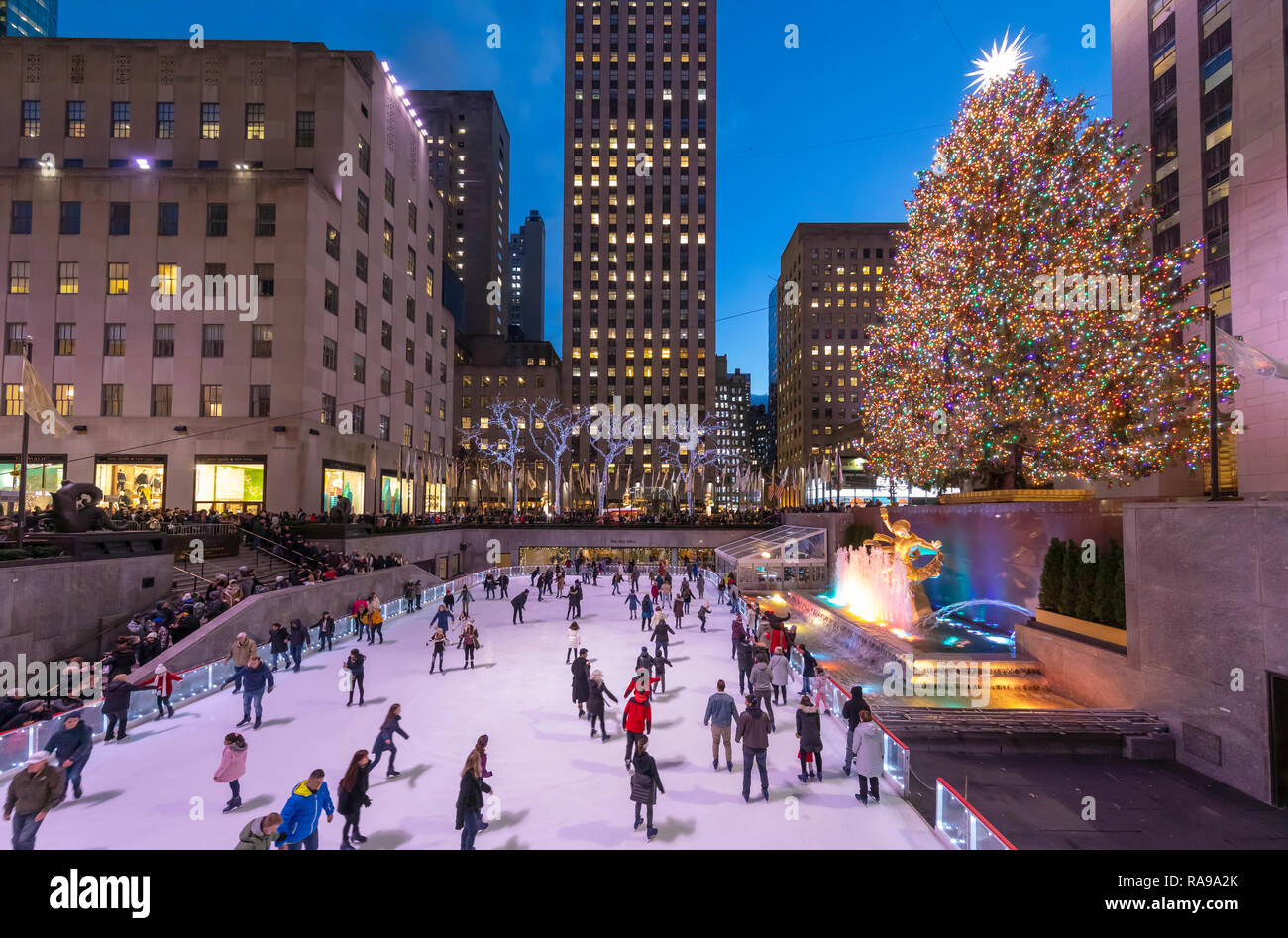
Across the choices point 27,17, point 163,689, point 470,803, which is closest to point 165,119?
point 163,689

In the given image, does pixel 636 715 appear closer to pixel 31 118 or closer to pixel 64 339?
pixel 64 339

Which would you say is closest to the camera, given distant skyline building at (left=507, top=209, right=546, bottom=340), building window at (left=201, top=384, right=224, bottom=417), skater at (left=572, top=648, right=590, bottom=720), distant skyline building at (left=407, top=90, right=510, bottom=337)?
skater at (left=572, top=648, right=590, bottom=720)

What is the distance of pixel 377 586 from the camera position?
79.0 feet

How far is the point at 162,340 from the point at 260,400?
5.87 meters

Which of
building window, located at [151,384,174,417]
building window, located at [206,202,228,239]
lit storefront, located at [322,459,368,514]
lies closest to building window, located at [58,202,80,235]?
building window, located at [206,202,228,239]

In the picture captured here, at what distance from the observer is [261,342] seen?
108 ft

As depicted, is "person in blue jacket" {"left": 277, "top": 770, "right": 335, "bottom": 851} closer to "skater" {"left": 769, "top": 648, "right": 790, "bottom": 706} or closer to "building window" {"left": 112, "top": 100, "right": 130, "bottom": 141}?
"skater" {"left": 769, "top": 648, "right": 790, "bottom": 706}

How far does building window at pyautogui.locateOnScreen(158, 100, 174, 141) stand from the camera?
36031 mm

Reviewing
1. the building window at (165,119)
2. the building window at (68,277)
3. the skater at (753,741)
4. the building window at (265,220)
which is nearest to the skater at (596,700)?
the skater at (753,741)

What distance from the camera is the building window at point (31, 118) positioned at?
3556 centimetres

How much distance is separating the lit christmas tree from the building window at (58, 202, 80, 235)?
4139cm

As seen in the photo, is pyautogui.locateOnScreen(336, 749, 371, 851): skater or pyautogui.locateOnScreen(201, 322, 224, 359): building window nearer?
pyautogui.locateOnScreen(336, 749, 371, 851): skater
